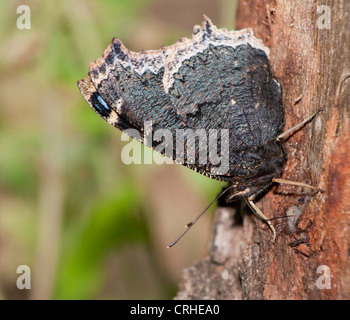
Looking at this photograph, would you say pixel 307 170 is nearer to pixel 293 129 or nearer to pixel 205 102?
pixel 293 129

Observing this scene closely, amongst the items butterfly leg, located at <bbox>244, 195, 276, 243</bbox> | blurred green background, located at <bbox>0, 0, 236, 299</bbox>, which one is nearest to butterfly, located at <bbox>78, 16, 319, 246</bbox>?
butterfly leg, located at <bbox>244, 195, 276, 243</bbox>

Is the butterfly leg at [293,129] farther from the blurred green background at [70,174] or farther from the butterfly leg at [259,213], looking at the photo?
the blurred green background at [70,174]

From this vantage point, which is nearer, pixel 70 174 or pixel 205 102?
pixel 205 102

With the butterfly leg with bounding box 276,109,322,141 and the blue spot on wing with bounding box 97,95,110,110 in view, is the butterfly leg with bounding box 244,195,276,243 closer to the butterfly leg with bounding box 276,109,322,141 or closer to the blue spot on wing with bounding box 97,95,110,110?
the butterfly leg with bounding box 276,109,322,141

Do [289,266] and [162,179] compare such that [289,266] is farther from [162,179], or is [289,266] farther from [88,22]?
[162,179]

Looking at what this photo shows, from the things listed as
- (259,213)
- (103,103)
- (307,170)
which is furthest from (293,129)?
(103,103)

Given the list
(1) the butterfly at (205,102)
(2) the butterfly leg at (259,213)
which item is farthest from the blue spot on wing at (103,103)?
(2) the butterfly leg at (259,213)

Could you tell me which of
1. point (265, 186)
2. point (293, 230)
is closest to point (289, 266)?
point (293, 230)
